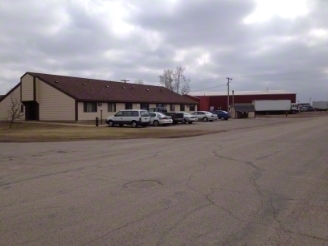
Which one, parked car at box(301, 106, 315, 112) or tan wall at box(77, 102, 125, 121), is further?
parked car at box(301, 106, 315, 112)

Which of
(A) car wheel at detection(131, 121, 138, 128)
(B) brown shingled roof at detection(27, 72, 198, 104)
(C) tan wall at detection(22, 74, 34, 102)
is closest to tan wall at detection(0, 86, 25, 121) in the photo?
(C) tan wall at detection(22, 74, 34, 102)

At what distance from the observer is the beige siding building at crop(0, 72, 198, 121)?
43.6 m

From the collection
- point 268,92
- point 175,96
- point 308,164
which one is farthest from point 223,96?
point 308,164

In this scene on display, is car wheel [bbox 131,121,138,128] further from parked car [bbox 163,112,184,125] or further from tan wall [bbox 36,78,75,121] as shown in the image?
tan wall [bbox 36,78,75,121]

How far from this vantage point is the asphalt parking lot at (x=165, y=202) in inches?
210

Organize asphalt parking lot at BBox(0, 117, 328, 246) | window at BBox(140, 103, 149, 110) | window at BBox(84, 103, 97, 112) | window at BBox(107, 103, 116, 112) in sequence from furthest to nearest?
window at BBox(140, 103, 149, 110)
window at BBox(107, 103, 116, 112)
window at BBox(84, 103, 97, 112)
asphalt parking lot at BBox(0, 117, 328, 246)

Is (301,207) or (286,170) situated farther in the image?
(286,170)

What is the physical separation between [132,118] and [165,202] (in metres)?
30.1

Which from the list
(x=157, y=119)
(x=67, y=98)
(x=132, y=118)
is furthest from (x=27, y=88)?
(x=157, y=119)

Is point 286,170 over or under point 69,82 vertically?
under

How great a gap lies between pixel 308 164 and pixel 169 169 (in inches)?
184

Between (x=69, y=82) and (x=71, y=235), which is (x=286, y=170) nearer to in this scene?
(x=71, y=235)

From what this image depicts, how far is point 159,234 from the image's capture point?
5359mm

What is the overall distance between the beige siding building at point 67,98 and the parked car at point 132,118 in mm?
7132
